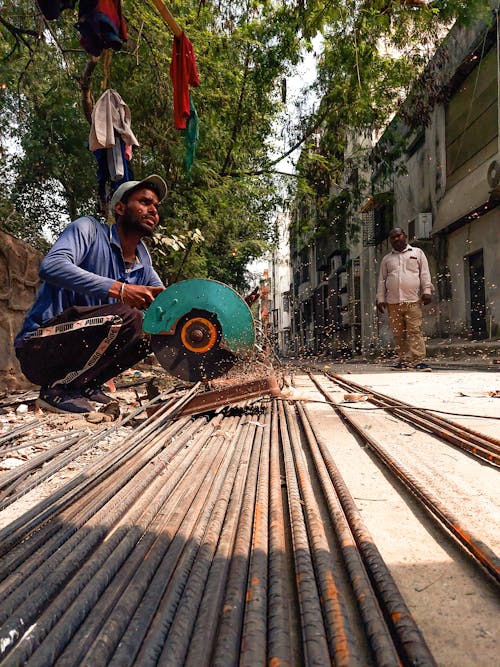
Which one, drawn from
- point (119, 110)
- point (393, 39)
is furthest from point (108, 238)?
point (393, 39)

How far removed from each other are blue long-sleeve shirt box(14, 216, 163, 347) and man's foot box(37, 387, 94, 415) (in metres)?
0.40

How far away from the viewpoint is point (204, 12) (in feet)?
23.6

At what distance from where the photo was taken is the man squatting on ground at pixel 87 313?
10.5ft

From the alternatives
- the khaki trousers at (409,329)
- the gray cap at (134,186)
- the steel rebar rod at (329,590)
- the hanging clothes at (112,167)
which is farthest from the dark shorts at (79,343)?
the khaki trousers at (409,329)

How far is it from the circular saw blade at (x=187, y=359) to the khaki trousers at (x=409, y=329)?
437 centimetres

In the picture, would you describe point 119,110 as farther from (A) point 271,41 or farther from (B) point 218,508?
(A) point 271,41

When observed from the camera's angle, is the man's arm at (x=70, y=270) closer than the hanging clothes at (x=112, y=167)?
Yes

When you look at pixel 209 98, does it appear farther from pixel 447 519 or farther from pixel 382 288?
pixel 447 519

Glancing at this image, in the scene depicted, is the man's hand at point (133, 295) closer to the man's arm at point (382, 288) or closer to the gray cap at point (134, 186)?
the gray cap at point (134, 186)

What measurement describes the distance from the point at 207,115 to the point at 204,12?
1538 millimetres

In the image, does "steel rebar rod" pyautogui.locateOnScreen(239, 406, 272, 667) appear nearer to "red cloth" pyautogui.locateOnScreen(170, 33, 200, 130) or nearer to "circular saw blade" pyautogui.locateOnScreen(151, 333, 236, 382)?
"circular saw blade" pyautogui.locateOnScreen(151, 333, 236, 382)

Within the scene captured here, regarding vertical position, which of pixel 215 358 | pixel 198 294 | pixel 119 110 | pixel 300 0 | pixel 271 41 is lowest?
pixel 215 358

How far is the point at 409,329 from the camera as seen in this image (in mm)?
7164

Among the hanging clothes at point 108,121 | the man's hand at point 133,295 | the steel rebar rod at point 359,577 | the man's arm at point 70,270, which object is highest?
the hanging clothes at point 108,121
